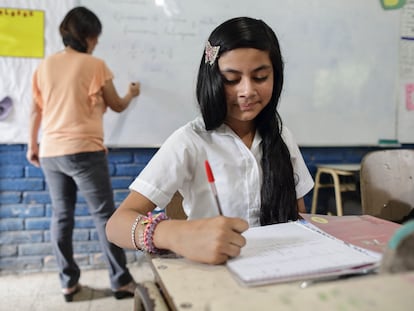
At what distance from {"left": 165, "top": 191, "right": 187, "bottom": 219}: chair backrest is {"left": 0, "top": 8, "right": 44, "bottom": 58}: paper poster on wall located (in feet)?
4.51

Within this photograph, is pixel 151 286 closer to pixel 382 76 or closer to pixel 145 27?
pixel 145 27

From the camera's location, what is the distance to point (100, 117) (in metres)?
1.85

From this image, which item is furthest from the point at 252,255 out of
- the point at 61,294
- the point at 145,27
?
the point at 145,27

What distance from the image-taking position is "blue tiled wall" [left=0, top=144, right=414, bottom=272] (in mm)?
2088

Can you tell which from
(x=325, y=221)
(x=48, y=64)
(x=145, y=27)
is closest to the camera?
(x=325, y=221)

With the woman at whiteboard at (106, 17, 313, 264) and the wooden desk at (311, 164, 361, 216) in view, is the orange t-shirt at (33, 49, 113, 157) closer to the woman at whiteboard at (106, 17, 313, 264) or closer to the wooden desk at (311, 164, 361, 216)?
the woman at whiteboard at (106, 17, 313, 264)

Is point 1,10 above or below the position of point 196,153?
above

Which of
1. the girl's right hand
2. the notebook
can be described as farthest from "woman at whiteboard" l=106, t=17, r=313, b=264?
the girl's right hand

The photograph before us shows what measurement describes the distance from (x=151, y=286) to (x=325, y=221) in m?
0.35

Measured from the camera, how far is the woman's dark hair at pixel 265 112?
2.81 ft

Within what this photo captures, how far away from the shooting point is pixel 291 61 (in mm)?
2293

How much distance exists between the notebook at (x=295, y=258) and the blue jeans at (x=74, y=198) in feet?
4.06

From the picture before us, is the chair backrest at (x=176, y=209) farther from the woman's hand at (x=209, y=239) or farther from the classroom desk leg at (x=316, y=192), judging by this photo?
the classroom desk leg at (x=316, y=192)

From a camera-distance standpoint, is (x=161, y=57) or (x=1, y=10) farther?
(x=161, y=57)
